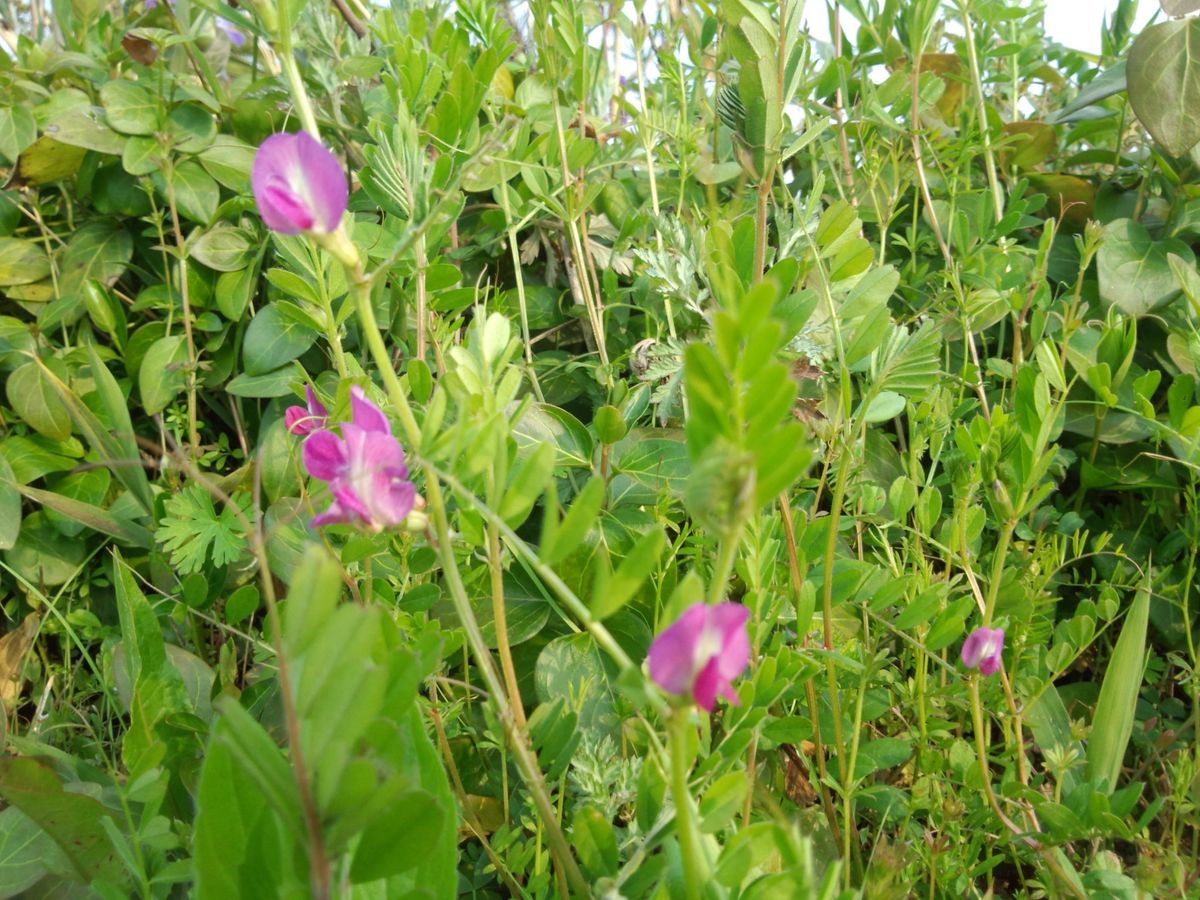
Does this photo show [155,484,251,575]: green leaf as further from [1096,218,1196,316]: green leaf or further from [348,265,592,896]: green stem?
[1096,218,1196,316]: green leaf

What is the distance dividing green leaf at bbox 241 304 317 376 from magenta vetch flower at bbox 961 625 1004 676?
862 mm

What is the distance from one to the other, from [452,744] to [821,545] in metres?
0.38

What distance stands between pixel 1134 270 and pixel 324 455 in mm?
1271

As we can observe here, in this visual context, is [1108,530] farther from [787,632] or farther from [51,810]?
[51,810]

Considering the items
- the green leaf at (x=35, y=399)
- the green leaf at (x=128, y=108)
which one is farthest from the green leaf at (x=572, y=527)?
the green leaf at (x=128, y=108)

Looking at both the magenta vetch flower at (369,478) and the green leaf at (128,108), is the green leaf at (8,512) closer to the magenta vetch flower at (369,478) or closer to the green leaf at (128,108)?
the green leaf at (128,108)

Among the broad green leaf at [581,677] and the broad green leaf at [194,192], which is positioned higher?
the broad green leaf at [194,192]

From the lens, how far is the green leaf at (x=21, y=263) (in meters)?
1.35

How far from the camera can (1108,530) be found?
1264mm

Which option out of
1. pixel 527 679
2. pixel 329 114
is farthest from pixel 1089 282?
pixel 329 114

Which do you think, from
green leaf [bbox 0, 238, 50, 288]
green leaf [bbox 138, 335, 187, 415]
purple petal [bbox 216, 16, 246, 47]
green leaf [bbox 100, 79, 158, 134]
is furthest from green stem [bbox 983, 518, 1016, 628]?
purple petal [bbox 216, 16, 246, 47]

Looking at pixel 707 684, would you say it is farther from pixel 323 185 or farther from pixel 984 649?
pixel 984 649

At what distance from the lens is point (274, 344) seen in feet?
3.99

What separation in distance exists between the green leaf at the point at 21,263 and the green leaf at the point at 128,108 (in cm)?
23
